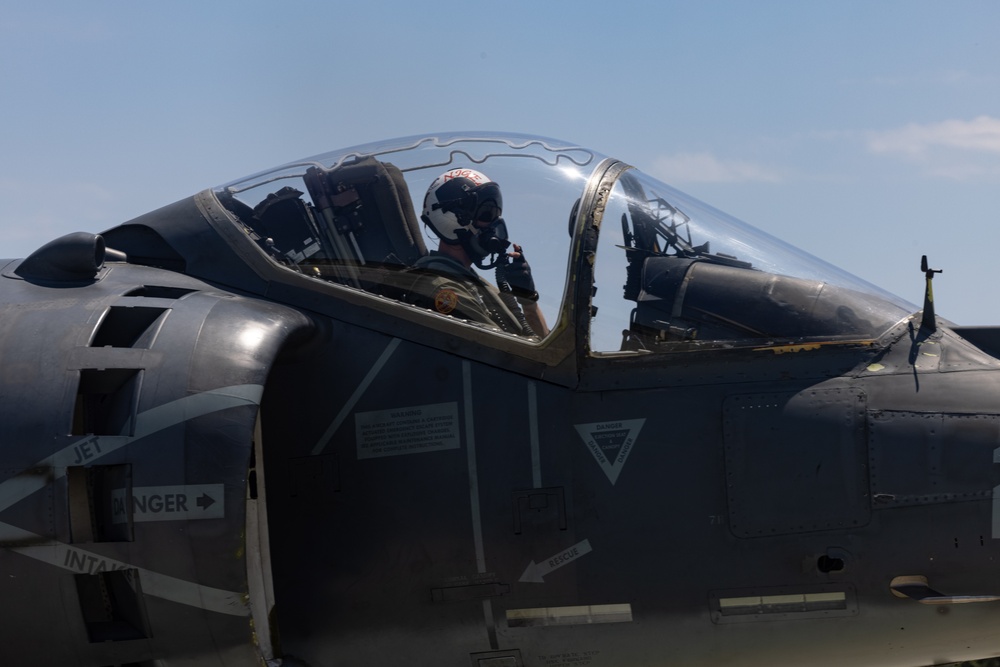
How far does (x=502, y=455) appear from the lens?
4969 millimetres

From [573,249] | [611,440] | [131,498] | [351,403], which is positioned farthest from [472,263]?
[131,498]

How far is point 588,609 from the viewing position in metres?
4.89

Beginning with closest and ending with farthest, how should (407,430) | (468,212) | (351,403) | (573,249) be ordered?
(407,430) → (351,403) → (573,249) → (468,212)

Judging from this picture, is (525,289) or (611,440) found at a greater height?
(525,289)

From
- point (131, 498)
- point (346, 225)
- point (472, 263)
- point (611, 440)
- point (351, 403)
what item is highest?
point (346, 225)

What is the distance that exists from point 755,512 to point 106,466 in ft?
8.99

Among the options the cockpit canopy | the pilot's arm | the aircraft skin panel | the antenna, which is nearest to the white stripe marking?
the cockpit canopy

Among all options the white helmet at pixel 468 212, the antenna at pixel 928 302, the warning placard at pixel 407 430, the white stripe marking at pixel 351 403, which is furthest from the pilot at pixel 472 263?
the antenna at pixel 928 302

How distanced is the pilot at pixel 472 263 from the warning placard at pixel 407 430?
0.51 metres

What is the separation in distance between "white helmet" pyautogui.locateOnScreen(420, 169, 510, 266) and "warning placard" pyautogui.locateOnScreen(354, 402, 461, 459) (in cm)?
89

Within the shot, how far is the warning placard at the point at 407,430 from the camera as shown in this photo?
5.05 m

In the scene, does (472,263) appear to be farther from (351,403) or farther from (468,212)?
(351,403)

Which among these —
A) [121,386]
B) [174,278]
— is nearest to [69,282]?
[174,278]

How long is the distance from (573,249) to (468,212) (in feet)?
2.06
